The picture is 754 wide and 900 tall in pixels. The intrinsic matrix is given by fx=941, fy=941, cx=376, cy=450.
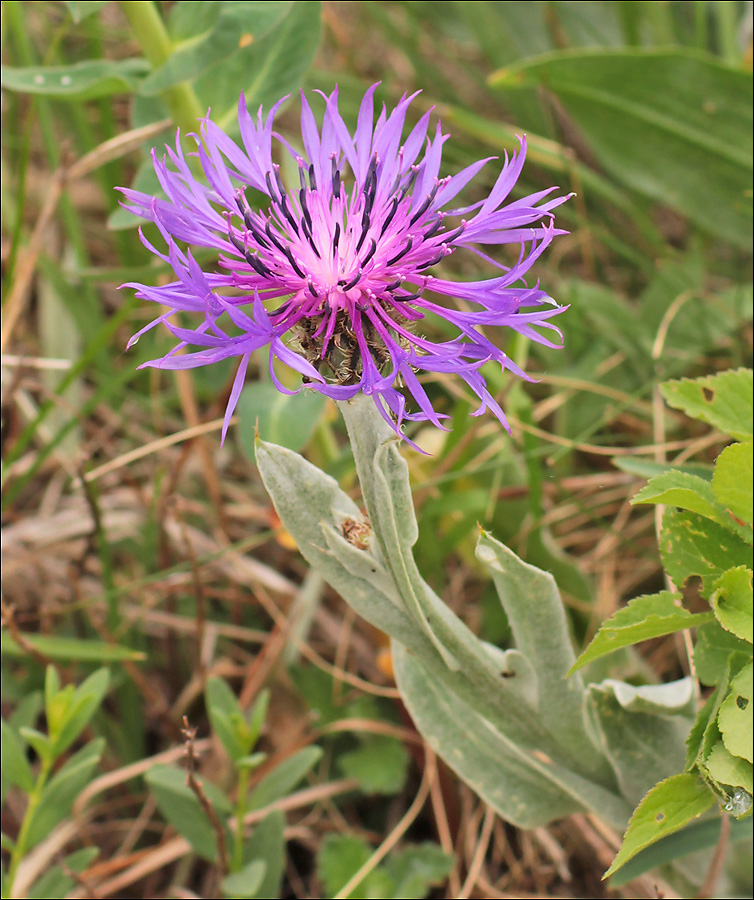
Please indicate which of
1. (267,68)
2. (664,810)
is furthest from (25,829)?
(267,68)

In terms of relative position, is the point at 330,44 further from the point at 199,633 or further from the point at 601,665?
the point at 601,665

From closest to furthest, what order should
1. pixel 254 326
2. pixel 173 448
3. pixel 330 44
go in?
pixel 254 326
pixel 173 448
pixel 330 44

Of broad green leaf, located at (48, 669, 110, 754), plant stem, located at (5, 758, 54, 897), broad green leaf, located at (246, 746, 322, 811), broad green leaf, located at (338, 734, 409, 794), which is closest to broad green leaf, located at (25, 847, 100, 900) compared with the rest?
plant stem, located at (5, 758, 54, 897)

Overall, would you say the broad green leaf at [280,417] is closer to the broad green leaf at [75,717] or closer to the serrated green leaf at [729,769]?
the broad green leaf at [75,717]

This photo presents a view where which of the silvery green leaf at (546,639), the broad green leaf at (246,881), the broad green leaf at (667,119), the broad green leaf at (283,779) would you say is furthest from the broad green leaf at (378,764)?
the broad green leaf at (667,119)

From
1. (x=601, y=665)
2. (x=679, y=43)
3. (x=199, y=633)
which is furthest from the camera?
(x=679, y=43)

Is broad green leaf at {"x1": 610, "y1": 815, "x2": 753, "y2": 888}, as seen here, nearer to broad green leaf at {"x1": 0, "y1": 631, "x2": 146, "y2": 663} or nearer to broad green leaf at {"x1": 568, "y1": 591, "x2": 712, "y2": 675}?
broad green leaf at {"x1": 568, "y1": 591, "x2": 712, "y2": 675}

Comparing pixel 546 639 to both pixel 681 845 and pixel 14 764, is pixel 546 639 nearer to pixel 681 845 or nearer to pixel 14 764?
pixel 681 845

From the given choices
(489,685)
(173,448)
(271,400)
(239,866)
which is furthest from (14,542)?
(489,685)

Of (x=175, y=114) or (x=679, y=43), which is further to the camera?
(x=679, y=43)
